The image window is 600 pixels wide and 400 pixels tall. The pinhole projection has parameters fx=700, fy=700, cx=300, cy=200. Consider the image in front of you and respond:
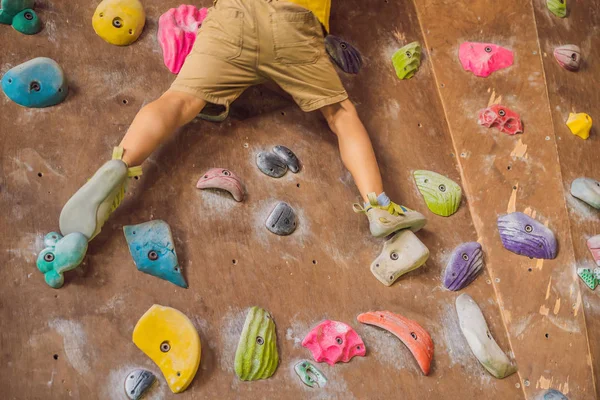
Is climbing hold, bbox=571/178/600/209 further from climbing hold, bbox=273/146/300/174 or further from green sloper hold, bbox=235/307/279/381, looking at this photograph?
green sloper hold, bbox=235/307/279/381

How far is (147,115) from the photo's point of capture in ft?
5.83

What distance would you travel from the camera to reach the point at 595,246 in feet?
7.04

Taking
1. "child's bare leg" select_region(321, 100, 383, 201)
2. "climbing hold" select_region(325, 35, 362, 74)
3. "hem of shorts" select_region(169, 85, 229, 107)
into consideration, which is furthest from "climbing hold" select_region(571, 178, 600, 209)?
"hem of shorts" select_region(169, 85, 229, 107)

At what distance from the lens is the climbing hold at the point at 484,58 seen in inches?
93.0

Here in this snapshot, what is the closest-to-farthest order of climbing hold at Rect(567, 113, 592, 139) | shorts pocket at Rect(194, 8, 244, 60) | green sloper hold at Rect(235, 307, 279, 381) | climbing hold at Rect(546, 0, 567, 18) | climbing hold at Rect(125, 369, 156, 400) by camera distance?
climbing hold at Rect(125, 369, 156, 400)
green sloper hold at Rect(235, 307, 279, 381)
shorts pocket at Rect(194, 8, 244, 60)
climbing hold at Rect(567, 113, 592, 139)
climbing hold at Rect(546, 0, 567, 18)

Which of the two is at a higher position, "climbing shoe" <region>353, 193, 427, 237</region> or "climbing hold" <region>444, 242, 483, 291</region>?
"climbing shoe" <region>353, 193, 427, 237</region>

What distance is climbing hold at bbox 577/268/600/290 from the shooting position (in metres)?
2.07

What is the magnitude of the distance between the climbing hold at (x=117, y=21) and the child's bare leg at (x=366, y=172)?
604 mm

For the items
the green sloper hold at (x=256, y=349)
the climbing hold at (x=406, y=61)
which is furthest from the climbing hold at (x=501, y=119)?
the green sloper hold at (x=256, y=349)

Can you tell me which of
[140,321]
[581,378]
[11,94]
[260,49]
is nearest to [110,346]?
[140,321]

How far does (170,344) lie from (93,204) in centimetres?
38

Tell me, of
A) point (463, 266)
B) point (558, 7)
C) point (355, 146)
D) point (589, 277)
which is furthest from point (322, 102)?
point (558, 7)

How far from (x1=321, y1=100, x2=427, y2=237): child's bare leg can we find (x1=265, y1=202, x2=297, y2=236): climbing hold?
19 cm

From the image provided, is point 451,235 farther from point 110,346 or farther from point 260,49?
point 110,346
